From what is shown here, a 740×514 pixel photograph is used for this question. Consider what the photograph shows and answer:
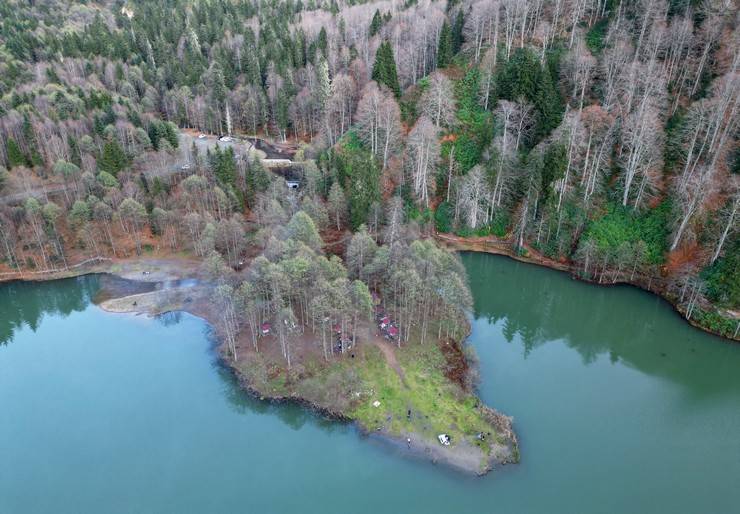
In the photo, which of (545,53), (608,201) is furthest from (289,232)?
(545,53)

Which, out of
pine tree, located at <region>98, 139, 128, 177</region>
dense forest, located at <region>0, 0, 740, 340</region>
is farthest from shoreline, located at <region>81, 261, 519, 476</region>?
pine tree, located at <region>98, 139, 128, 177</region>

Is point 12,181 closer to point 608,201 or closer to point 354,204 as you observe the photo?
point 354,204

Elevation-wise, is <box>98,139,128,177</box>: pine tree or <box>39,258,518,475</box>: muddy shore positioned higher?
<box>98,139,128,177</box>: pine tree

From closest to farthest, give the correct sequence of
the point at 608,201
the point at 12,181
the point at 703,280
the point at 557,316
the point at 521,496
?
the point at 521,496 < the point at 703,280 < the point at 557,316 < the point at 608,201 < the point at 12,181

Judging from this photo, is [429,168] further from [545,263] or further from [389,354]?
[389,354]

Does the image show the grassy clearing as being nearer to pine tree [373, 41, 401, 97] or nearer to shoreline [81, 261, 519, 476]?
shoreline [81, 261, 519, 476]

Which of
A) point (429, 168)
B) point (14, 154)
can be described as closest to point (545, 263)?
point (429, 168)
